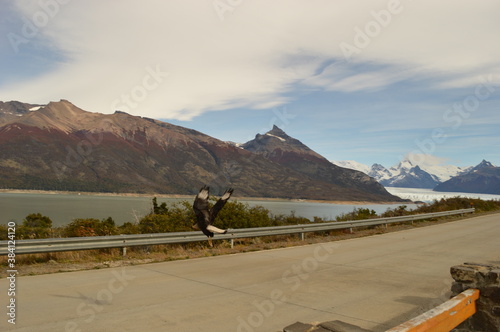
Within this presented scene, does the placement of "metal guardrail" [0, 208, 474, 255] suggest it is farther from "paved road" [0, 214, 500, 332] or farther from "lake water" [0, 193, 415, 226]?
"lake water" [0, 193, 415, 226]

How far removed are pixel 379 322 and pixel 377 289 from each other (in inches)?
94.0

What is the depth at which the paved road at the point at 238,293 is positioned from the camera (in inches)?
231

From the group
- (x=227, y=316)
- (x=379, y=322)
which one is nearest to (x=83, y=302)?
(x=227, y=316)

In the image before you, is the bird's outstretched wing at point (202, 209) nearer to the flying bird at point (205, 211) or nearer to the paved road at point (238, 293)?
the flying bird at point (205, 211)

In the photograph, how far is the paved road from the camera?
587 cm

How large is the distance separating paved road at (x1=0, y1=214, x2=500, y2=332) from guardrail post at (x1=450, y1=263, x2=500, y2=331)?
4.96ft

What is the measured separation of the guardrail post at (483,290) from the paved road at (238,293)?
151 centimetres

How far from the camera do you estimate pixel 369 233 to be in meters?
21.0

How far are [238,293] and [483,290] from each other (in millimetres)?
4534

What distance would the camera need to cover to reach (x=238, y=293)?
7723 mm

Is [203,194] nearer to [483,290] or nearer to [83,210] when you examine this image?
[483,290]

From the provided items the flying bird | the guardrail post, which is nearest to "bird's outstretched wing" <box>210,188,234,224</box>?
the flying bird

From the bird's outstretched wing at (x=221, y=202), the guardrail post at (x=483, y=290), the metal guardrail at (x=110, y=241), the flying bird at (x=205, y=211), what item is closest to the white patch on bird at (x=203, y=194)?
the flying bird at (x=205, y=211)

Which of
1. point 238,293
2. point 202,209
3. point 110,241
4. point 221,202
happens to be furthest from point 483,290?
point 110,241
